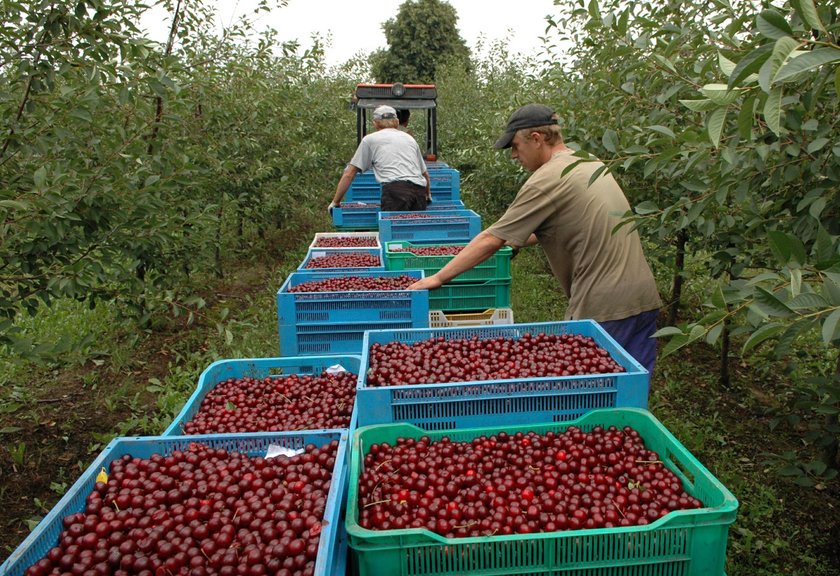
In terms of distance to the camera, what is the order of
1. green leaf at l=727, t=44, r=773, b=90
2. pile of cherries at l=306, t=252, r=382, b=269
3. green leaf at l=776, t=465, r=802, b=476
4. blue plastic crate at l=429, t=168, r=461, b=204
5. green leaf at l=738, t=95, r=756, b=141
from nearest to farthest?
green leaf at l=727, t=44, r=773, b=90
green leaf at l=738, t=95, r=756, b=141
green leaf at l=776, t=465, r=802, b=476
pile of cherries at l=306, t=252, r=382, b=269
blue plastic crate at l=429, t=168, r=461, b=204

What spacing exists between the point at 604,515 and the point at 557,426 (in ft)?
1.81

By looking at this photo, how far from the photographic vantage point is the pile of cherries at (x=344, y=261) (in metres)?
5.62

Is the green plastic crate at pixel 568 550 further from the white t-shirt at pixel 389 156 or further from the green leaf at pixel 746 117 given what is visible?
the white t-shirt at pixel 389 156

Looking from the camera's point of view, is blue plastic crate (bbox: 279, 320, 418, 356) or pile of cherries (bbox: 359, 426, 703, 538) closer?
pile of cherries (bbox: 359, 426, 703, 538)

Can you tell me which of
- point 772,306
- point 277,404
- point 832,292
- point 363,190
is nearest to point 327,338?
point 277,404

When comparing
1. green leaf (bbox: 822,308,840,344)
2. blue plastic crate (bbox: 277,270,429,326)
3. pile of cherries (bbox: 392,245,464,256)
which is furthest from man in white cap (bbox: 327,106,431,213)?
green leaf (bbox: 822,308,840,344)

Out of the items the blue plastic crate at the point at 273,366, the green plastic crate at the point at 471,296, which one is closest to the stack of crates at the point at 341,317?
the blue plastic crate at the point at 273,366

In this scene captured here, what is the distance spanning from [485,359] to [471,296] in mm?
2379

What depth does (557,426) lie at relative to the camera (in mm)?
2443

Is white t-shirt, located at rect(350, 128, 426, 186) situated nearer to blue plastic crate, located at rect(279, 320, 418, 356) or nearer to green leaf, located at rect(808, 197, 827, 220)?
blue plastic crate, located at rect(279, 320, 418, 356)

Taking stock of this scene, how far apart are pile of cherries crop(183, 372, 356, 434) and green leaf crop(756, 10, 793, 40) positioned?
2.32 metres

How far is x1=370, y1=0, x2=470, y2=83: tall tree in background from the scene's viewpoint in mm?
45125

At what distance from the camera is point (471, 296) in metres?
5.29

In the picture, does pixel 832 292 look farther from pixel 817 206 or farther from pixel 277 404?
pixel 277 404
